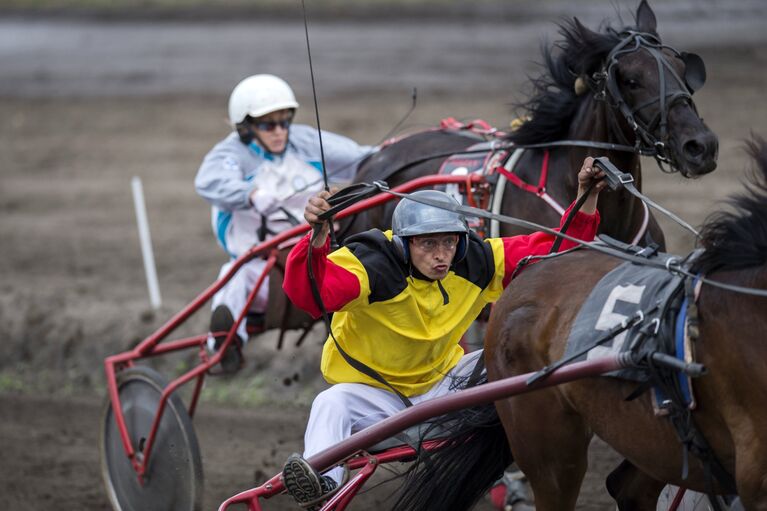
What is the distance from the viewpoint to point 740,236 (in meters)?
3.86

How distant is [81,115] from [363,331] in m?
12.3

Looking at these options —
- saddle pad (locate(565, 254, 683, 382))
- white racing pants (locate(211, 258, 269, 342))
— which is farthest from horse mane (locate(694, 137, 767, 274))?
white racing pants (locate(211, 258, 269, 342))

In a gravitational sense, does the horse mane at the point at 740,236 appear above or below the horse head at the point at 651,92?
below

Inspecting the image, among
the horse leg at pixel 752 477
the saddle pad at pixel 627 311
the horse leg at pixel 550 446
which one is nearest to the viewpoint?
the horse leg at pixel 752 477

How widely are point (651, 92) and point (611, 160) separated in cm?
41

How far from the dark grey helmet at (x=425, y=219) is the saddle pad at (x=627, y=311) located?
0.69 metres

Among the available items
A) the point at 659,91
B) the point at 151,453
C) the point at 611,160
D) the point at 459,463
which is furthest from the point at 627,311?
the point at 151,453

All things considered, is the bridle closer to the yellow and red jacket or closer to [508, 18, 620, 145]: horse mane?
[508, 18, 620, 145]: horse mane

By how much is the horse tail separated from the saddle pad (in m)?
0.76

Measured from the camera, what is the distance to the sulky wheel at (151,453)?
5.86m

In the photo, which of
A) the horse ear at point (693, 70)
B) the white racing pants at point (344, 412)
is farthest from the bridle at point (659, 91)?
the white racing pants at point (344, 412)

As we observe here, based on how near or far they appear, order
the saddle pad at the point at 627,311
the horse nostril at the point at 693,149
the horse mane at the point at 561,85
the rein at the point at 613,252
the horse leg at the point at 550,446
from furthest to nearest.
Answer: the horse mane at the point at 561,85
the horse nostril at the point at 693,149
the horse leg at the point at 550,446
the saddle pad at the point at 627,311
the rein at the point at 613,252

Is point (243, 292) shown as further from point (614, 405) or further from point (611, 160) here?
point (614, 405)

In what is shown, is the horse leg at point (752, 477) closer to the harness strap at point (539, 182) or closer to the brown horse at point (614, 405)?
the brown horse at point (614, 405)
